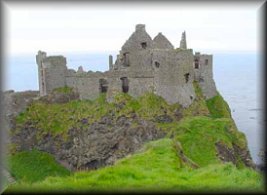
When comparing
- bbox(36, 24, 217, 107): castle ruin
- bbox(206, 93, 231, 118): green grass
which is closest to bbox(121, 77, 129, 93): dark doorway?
bbox(36, 24, 217, 107): castle ruin

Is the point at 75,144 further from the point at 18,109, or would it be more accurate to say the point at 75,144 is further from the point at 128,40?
the point at 128,40

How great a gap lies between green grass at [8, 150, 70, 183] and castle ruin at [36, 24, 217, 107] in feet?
16.5

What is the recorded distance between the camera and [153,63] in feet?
118

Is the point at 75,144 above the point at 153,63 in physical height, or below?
below

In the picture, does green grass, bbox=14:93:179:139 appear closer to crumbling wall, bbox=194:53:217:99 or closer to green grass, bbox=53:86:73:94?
green grass, bbox=53:86:73:94

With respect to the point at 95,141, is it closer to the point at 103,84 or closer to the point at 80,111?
the point at 80,111

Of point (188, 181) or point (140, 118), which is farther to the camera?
point (140, 118)

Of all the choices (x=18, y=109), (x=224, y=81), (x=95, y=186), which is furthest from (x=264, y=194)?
(x=224, y=81)

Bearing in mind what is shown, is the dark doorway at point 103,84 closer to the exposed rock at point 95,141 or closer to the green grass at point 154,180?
the exposed rock at point 95,141

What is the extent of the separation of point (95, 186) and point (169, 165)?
5309mm

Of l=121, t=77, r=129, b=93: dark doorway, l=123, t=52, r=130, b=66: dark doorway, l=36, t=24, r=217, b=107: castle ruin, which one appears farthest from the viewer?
l=123, t=52, r=130, b=66: dark doorway

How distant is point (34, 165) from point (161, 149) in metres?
20.4

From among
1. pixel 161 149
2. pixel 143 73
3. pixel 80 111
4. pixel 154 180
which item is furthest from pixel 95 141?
pixel 154 180

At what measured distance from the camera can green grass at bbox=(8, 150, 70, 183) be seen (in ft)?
113
